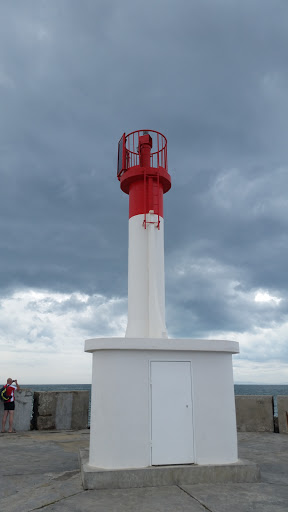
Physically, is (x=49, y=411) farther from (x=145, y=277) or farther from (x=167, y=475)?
(x=167, y=475)

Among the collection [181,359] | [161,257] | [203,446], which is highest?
[161,257]

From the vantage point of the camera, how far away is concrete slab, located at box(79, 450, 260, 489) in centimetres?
663

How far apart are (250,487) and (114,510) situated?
8.63 feet

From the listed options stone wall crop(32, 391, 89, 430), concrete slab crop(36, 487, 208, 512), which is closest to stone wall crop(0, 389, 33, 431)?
stone wall crop(32, 391, 89, 430)

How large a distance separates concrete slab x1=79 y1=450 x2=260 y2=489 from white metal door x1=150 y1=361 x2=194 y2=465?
243 millimetres

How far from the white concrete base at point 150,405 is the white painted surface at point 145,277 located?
72.9 inches

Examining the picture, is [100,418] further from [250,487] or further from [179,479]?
[250,487]

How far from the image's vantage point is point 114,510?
5504mm

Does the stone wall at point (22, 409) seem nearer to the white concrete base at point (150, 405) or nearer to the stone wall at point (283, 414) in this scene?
the white concrete base at point (150, 405)

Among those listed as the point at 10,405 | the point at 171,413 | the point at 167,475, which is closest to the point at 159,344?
the point at 171,413

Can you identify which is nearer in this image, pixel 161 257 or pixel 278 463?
pixel 278 463

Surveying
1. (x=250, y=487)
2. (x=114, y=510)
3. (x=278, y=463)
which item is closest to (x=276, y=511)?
(x=250, y=487)

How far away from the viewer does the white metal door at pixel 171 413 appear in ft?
23.4

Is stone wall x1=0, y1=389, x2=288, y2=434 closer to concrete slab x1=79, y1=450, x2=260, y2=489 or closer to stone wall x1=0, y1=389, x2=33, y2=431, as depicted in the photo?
stone wall x1=0, y1=389, x2=33, y2=431
